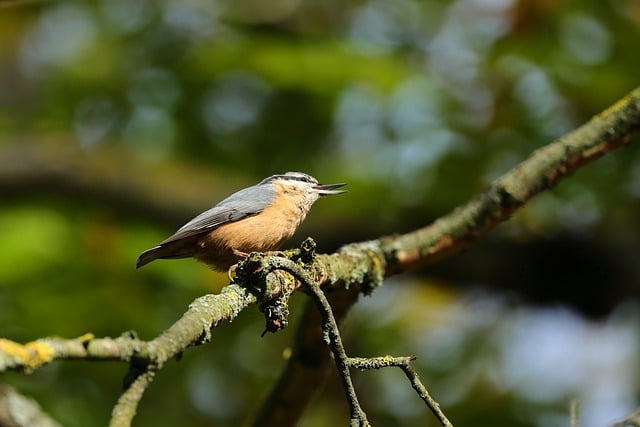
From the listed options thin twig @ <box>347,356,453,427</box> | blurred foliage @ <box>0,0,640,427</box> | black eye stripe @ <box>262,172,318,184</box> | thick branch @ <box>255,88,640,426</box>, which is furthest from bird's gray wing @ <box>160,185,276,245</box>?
thin twig @ <box>347,356,453,427</box>

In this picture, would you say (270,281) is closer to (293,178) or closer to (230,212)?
(230,212)

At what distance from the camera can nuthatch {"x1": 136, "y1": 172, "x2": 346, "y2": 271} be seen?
4363mm

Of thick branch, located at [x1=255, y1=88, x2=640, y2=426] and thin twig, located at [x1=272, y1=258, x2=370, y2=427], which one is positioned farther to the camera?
thick branch, located at [x1=255, y1=88, x2=640, y2=426]

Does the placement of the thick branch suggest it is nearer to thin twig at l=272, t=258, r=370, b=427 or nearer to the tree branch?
the tree branch

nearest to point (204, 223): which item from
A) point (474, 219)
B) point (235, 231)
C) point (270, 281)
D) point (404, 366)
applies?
point (235, 231)

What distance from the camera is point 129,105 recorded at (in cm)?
774

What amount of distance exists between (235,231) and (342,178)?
259 centimetres

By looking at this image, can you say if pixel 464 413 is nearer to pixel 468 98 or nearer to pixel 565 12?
pixel 468 98

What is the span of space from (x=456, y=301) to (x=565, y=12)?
2653 mm

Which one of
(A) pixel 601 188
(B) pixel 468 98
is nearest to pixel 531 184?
(A) pixel 601 188

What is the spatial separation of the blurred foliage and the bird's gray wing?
1.47 meters

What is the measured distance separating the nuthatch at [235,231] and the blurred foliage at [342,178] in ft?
4.85

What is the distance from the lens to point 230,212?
458 cm

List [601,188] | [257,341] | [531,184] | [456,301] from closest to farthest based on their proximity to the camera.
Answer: [531,184]
[601,188]
[257,341]
[456,301]
